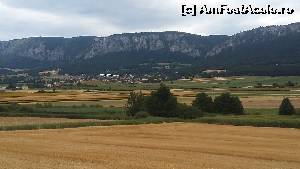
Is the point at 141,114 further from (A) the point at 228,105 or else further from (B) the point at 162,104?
(A) the point at 228,105

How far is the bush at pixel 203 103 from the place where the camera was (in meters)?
86.2

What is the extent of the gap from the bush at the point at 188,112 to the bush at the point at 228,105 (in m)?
9.72

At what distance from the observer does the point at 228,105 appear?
281 ft

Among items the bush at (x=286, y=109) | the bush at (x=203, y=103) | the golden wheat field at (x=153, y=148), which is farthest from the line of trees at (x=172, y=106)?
the golden wheat field at (x=153, y=148)

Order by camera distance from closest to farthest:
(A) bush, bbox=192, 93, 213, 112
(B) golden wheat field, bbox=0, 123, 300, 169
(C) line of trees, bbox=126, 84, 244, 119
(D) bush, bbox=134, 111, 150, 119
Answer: (B) golden wheat field, bbox=0, 123, 300, 169, (D) bush, bbox=134, 111, 150, 119, (C) line of trees, bbox=126, 84, 244, 119, (A) bush, bbox=192, 93, 213, 112

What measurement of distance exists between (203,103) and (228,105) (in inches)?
157

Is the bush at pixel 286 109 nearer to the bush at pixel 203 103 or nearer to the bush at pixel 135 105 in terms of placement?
the bush at pixel 203 103

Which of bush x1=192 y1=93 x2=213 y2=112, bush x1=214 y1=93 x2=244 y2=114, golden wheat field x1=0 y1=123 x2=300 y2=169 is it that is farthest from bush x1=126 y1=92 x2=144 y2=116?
golden wheat field x1=0 y1=123 x2=300 y2=169

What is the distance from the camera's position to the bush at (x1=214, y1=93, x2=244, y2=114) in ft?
276

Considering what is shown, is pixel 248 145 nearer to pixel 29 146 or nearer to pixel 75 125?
pixel 29 146

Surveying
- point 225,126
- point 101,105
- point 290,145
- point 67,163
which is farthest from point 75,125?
point 101,105

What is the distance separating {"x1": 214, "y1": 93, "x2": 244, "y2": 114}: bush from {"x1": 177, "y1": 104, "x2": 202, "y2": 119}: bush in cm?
972

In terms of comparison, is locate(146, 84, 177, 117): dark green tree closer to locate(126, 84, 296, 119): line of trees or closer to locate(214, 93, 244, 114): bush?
Result: locate(126, 84, 296, 119): line of trees

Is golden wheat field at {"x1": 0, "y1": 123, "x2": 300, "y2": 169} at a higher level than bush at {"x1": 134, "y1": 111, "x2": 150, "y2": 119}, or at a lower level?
higher
